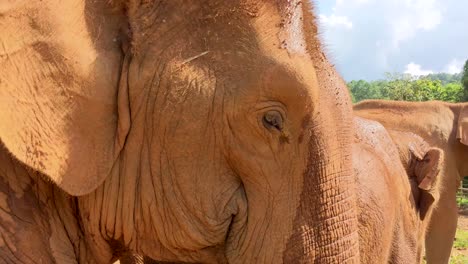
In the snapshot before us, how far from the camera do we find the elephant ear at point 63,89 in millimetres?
1750

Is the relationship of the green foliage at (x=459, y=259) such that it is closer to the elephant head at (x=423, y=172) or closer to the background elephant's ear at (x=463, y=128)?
the background elephant's ear at (x=463, y=128)

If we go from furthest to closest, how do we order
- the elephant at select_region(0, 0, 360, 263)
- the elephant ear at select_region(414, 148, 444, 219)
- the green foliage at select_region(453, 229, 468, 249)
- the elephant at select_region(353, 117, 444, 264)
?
the green foliage at select_region(453, 229, 468, 249), the elephant ear at select_region(414, 148, 444, 219), the elephant at select_region(353, 117, 444, 264), the elephant at select_region(0, 0, 360, 263)

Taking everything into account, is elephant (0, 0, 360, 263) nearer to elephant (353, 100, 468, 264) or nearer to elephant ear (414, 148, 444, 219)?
elephant ear (414, 148, 444, 219)

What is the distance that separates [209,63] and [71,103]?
388mm

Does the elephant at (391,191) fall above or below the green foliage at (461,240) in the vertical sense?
below

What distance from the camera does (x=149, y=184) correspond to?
1958 mm

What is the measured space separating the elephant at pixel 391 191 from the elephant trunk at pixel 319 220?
1.54m

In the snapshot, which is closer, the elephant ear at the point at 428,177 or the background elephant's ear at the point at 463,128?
the elephant ear at the point at 428,177

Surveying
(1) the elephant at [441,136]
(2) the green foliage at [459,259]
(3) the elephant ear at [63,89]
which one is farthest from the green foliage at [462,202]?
(3) the elephant ear at [63,89]

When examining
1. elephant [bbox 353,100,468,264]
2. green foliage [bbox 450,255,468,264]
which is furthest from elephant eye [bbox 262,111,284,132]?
green foliage [bbox 450,255,468,264]

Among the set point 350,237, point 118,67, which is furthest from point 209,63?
point 350,237

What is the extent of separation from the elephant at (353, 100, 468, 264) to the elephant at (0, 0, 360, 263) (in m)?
5.37

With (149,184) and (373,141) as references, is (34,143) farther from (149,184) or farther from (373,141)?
(373,141)

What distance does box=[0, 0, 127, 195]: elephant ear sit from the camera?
5.74ft
